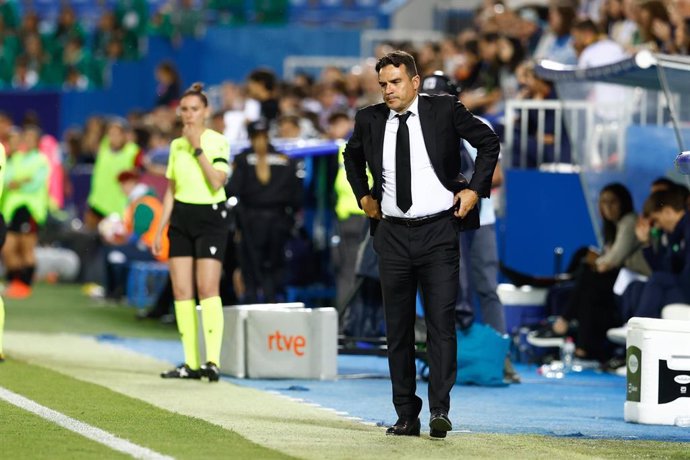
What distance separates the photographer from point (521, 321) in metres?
15.4

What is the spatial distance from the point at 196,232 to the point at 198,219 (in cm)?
9

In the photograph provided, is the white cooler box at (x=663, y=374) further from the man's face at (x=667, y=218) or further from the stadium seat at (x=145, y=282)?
the stadium seat at (x=145, y=282)

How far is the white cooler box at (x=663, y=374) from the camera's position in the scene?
34.0 feet

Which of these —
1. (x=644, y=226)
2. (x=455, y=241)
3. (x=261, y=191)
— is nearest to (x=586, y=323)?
(x=644, y=226)

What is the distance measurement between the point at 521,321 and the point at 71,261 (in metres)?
10.3

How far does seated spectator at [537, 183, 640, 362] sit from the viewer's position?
14383mm

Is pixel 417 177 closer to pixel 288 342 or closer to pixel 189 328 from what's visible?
pixel 189 328

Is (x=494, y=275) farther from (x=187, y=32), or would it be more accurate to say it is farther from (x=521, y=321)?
(x=187, y=32)

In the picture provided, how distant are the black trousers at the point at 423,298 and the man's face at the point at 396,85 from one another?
650 mm

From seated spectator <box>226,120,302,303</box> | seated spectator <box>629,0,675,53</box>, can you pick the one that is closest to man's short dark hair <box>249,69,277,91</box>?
seated spectator <box>226,120,302,303</box>

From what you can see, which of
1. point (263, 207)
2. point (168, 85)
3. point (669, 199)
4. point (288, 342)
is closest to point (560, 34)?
point (263, 207)

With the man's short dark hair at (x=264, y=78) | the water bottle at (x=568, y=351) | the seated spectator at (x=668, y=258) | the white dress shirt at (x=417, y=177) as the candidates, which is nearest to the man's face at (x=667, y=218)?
the seated spectator at (x=668, y=258)

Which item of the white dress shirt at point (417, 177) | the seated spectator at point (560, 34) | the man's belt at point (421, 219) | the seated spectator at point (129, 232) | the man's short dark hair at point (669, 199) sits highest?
the seated spectator at point (560, 34)

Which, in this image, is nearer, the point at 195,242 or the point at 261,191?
the point at 195,242
